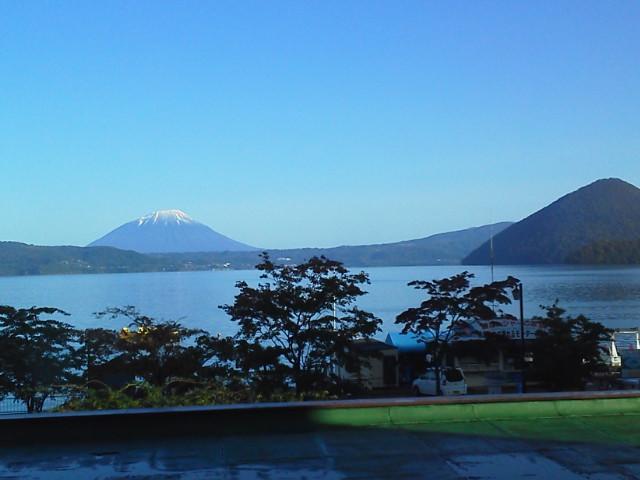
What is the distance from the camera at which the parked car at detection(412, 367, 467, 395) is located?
2142 centimetres

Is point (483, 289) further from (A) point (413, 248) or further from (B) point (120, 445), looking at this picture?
(A) point (413, 248)

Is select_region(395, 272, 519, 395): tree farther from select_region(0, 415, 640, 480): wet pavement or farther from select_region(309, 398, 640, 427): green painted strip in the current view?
select_region(0, 415, 640, 480): wet pavement

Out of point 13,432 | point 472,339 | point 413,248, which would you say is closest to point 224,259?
point 413,248

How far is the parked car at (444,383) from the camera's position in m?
21.4

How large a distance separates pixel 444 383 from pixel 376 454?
17.6m

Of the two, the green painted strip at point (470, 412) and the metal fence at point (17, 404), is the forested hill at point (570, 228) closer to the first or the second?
the metal fence at point (17, 404)

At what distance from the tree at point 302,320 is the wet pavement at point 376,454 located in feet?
42.3

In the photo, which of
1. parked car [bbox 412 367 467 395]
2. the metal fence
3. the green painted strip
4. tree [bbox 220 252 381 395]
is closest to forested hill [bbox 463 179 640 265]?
parked car [bbox 412 367 467 395]

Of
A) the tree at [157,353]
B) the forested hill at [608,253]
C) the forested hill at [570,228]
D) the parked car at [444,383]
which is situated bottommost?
the parked car at [444,383]

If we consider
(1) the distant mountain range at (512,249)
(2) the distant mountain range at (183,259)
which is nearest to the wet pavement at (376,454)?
(1) the distant mountain range at (512,249)

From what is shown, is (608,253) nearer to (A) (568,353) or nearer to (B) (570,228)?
(B) (570,228)

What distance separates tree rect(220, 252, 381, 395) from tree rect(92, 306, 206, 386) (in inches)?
50.1

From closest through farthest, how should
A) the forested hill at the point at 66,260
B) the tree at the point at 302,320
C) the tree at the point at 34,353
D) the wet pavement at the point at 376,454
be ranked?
the wet pavement at the point at 376,454, the tree at the point at 34,353, the tree at the point at 302,320, the forested hill at the point at 66,260

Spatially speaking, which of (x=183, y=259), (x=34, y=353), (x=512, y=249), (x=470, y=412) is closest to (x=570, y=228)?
(x=512, y=249)
